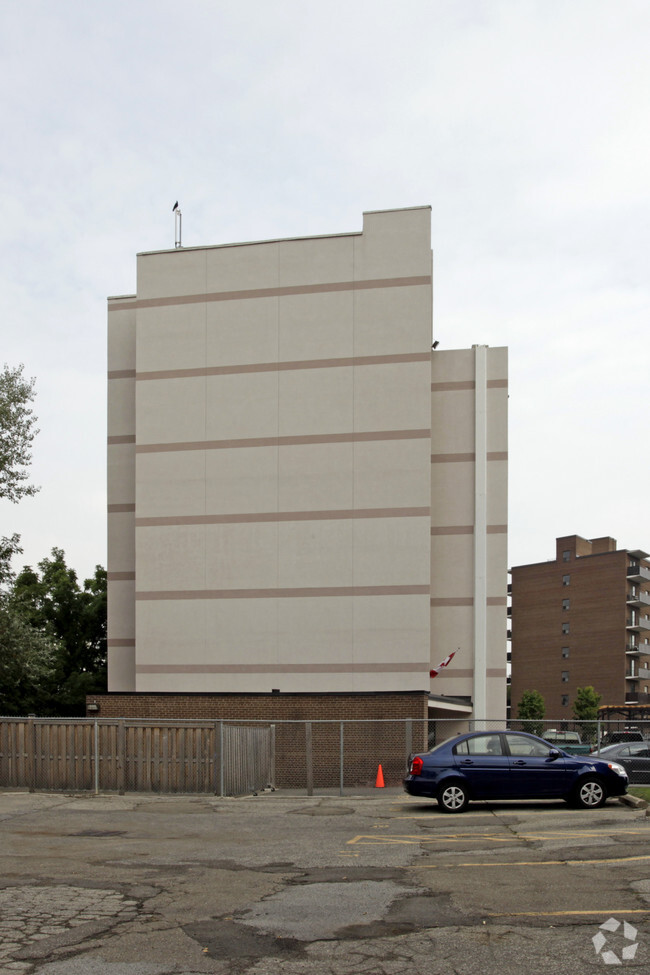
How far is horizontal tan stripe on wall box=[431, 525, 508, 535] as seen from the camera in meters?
39.5

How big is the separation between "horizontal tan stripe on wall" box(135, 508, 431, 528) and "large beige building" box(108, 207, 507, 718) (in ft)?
0.21

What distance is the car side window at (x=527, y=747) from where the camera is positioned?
723 inches

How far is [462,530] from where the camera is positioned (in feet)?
130

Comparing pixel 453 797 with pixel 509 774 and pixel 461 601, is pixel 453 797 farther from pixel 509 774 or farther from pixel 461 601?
pixel 461 601

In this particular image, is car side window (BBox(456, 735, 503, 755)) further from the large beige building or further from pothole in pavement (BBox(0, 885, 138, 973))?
the large beige building

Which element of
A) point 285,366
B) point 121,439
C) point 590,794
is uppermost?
point 285,366

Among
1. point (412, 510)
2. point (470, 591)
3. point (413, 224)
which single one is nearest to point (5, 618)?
point (412, 510)

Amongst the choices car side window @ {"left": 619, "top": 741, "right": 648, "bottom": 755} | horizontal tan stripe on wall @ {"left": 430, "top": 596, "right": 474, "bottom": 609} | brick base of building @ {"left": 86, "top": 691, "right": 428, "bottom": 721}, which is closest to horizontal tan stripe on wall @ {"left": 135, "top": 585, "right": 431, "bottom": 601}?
horizontal tan stripe on wall @ {"left": 430, "top": 596, "right": 474, "bottom": 609}

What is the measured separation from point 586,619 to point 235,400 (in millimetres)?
77329

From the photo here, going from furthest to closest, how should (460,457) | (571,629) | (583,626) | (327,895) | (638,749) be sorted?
(571,629)
(583,626)
(460,457)
(638,749)
(327,895)

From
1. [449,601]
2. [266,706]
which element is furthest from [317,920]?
[449,601]

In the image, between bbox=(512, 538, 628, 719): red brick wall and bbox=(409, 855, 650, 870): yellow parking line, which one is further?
bbox=(512, 538, 628, 719): red brick wall

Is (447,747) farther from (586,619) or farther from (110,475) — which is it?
(586,619)

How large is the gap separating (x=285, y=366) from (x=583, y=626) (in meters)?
77.3
